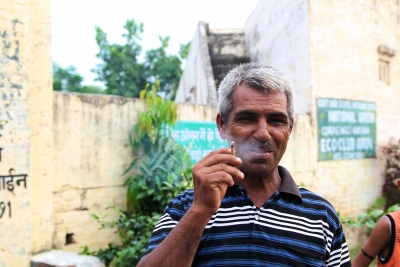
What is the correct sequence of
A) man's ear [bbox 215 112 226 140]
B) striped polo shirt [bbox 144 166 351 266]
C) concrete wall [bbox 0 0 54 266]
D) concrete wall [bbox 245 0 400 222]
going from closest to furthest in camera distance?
striped polo shirt [bbox 144 166 351 266], man's ear [bbox 215 112 226 140], concrete wall [bbox 0 0 54 266], concrete wall [bbox 245 0 400 222]

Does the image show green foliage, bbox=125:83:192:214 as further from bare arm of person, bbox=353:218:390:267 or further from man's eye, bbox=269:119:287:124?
man's eye, bbox=269:119:287:124

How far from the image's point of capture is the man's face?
1.27 meters

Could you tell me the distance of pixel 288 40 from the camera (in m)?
7.19

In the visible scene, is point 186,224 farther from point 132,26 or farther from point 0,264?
point 132,26

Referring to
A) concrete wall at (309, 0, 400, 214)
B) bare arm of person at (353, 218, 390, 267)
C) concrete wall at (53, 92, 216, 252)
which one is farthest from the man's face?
concrete wall at (309, 0, 400, 214)

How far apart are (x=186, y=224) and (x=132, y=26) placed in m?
15.8

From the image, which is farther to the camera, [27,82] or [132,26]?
[132,26]

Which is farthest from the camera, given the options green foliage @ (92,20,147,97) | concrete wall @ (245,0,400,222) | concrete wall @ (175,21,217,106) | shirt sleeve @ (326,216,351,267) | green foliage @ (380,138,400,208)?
green foliage @ (92,20,147,97)

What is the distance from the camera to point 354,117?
23.3 feet

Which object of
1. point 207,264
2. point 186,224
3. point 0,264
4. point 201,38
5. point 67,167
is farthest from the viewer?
point 201,38

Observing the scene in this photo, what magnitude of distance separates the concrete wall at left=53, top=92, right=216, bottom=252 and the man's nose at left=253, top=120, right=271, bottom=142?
2.97 m

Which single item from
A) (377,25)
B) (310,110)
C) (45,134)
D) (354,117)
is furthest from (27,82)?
(377,25)

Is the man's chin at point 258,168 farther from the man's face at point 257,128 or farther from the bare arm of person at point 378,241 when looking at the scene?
the bare arm of person at point 378,241

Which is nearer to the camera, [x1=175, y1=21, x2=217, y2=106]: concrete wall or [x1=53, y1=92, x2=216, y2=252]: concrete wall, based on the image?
[x1=53, y1=92, x2=216, y2=252]: concrete wall
